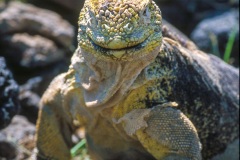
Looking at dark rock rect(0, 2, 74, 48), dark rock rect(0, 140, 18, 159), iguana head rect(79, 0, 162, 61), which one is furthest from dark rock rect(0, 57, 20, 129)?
dark rock rect(0, 2, 74, 48)

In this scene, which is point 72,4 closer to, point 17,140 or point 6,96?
point 17,140

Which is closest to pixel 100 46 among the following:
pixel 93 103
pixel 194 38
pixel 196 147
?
pixel 93 103

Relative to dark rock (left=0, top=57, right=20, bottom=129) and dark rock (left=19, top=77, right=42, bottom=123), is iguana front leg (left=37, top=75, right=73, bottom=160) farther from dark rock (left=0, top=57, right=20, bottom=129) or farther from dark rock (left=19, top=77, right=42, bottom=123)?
dark rock (left=19, top=77, right=42, bottom=123)

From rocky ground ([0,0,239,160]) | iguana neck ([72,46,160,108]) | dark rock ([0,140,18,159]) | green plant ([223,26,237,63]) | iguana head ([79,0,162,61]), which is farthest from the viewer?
green plant ([223,26,237,63])

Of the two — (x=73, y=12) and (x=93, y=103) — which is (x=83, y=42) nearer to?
(x=93, y=103)

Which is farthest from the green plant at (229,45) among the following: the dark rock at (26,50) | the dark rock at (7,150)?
the dark rock at (7,150)

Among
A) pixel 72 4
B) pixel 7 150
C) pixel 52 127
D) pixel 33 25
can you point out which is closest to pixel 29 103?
pixel 7 150
